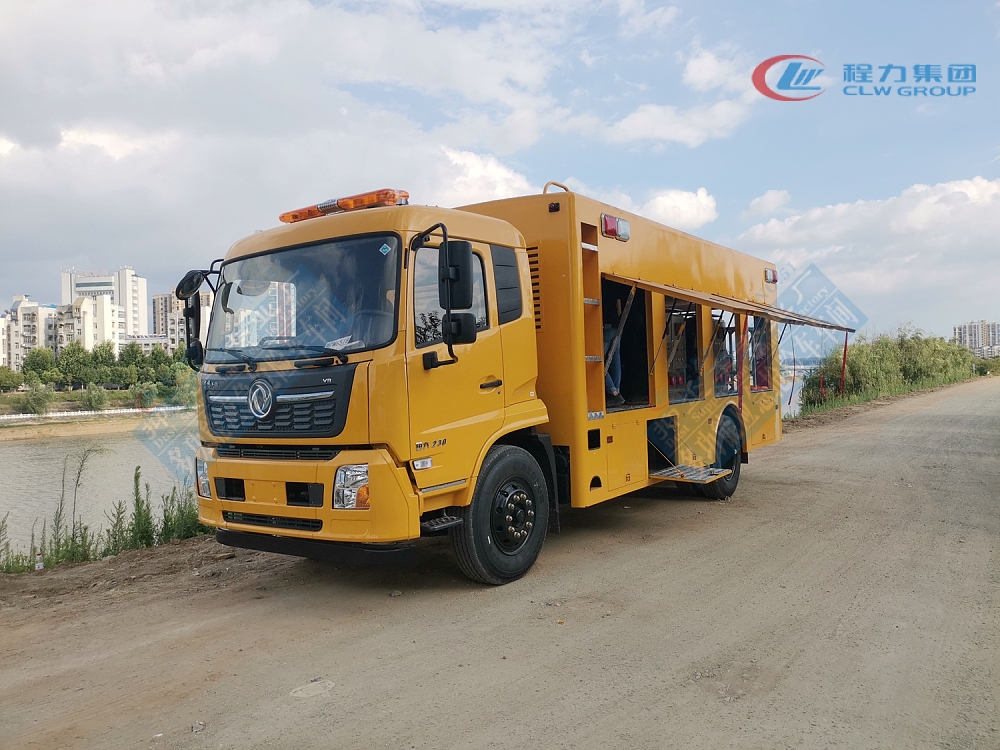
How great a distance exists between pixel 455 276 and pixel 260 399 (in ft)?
5.26

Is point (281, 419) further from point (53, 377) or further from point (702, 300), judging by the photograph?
point (53, 377)

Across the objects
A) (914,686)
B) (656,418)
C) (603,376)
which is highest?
(603,376)

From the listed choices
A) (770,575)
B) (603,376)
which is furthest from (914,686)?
(603,376)

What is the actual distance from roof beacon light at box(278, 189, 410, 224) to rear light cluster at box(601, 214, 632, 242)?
6.48 feet

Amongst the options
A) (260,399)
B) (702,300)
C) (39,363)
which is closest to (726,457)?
(702,300)

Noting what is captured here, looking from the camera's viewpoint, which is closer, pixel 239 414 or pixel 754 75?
pixel 239 414

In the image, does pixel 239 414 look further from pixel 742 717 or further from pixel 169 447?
pixel 169 447

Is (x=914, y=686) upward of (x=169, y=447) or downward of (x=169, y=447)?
downward

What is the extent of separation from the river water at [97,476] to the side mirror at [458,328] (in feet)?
13.7

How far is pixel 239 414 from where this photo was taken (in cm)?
491

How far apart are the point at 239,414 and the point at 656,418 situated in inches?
168

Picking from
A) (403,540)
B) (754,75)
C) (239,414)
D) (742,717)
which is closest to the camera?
(742,717)

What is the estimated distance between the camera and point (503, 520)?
5.26 metres

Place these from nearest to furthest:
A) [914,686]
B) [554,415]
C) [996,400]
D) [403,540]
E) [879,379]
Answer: [914,686], [403,540], [554,415], [996,400], [879,379]
